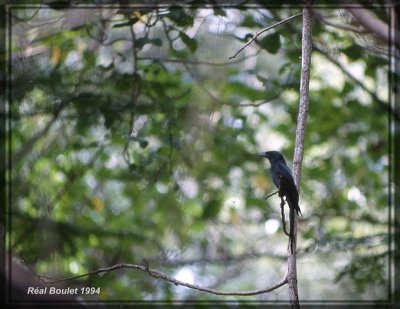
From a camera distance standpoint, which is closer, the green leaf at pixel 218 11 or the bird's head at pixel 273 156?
the bird's head at pixel 273 156

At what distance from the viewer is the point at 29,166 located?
220 inches

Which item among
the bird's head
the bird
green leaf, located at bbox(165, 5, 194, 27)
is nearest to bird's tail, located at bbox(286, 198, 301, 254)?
the bird

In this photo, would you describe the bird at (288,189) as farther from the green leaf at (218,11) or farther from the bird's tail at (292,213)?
the green leaf at (218,11)

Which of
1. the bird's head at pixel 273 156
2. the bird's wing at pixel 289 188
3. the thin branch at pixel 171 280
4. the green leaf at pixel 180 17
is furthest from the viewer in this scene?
the green leaf at pixel 180 17

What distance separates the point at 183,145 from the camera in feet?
17.4

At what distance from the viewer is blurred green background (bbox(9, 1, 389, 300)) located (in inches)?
179

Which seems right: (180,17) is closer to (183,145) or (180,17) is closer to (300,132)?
(183,145)

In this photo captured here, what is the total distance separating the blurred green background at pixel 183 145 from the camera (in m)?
4.54

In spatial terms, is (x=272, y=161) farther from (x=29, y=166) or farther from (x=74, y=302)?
(x=29, y=166)

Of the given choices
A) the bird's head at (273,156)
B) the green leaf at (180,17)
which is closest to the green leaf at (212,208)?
the green leaf at (180,17)

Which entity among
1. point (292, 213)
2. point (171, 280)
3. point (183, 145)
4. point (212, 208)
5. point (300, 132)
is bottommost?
point (171, 280)

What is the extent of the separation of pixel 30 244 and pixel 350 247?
2.59m

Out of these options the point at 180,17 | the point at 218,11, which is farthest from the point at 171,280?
the point at 180,17

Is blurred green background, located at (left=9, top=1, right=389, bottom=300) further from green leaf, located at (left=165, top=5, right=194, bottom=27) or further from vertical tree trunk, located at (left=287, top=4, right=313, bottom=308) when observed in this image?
vertical tree trunk, located at (left=287, top=4, right=313, bottom=308)
